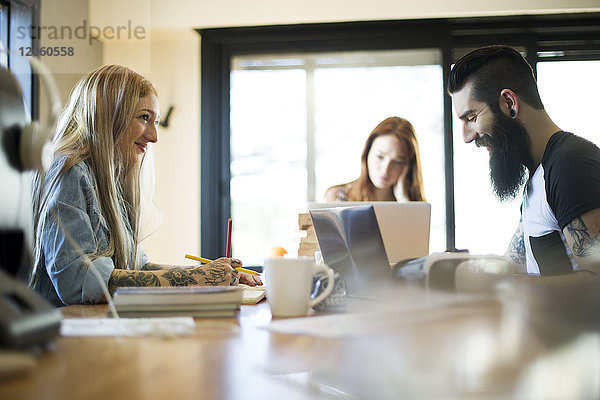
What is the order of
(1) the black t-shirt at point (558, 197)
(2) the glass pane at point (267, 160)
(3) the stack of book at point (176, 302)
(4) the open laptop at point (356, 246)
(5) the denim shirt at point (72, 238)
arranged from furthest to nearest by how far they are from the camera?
(2) the glass pane at point (267, 160) < (1) the black t-shirt at point (558, 197) < (5) the denim shirt at point (72, 238) < (4) the open laptop at point (356, 246) < (3) the stack of book at point (176, 302)

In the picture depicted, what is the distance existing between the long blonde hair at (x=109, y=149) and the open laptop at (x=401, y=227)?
0.54 metres

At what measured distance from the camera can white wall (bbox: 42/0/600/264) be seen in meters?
3.45

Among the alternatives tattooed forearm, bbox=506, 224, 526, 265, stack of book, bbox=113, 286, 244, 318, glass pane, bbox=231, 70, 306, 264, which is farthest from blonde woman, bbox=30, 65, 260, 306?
glass pane, bbox=231, 70, 306, 264

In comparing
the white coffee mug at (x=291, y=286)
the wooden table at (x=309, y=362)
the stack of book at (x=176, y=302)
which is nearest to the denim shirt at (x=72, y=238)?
the stack of book at (x=176, y=302)

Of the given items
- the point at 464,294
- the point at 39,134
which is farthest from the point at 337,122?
the point at 39,134

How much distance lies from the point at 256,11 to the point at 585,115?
88.9 inches

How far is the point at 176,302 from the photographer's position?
0.84m

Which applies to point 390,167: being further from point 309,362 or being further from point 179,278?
point 309,362

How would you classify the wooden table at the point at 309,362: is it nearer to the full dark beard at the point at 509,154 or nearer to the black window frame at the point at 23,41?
the full dark beard at the point at 509,154

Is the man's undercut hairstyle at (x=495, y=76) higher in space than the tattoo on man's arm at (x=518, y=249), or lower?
higher

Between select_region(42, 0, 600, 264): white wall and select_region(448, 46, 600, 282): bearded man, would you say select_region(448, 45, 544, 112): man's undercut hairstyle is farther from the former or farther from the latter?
select_region(42, 0, 600, 264): white wall

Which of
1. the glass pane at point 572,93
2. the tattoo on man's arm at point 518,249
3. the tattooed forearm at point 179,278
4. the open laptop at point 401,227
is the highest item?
the glass pane at point 572,93

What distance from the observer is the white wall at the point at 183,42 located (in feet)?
11.3

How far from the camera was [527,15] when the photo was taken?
11.5ft
